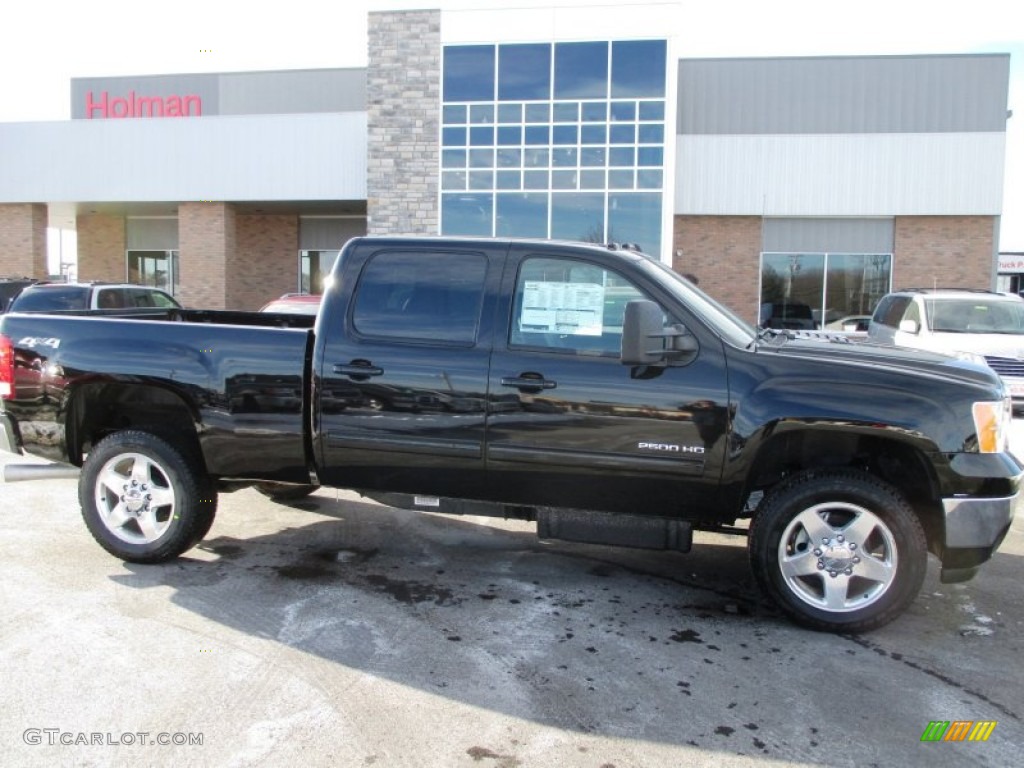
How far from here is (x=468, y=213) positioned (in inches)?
858

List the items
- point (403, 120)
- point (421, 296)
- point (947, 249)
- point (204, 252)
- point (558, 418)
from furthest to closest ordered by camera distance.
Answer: point (204, 252)
point (947, 249)
point (403, 120)
point (421, 296)
point (558, 418)

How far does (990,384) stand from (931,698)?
5.23 feet

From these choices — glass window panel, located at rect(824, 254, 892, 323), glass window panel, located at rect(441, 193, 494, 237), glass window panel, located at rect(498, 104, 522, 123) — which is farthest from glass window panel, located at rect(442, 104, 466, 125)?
glass window panel, located at rect(824, 254, 892, 323)

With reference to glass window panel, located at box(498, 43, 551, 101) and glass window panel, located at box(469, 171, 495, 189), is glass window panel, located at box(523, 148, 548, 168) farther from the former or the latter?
glass window panel, located at box(498, 43, 551, 101)

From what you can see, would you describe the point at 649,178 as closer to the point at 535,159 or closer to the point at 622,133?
the point at 622,133

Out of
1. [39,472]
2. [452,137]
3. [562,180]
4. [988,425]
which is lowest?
[39,472]

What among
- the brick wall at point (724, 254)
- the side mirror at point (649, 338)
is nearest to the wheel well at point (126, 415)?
the side mirror at point (649, 338)

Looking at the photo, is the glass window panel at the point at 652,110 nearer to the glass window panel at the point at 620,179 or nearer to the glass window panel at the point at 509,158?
the glass window panel at the point at 620,179

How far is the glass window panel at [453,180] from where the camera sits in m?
21.8

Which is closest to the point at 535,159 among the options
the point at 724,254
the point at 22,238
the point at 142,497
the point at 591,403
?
the point at 724,254

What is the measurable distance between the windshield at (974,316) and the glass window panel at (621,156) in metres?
10.5

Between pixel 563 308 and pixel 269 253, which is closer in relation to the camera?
pixel 563 308

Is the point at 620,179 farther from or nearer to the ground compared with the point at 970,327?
farther from the ground

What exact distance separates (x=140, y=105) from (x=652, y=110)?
20187 millimetres
